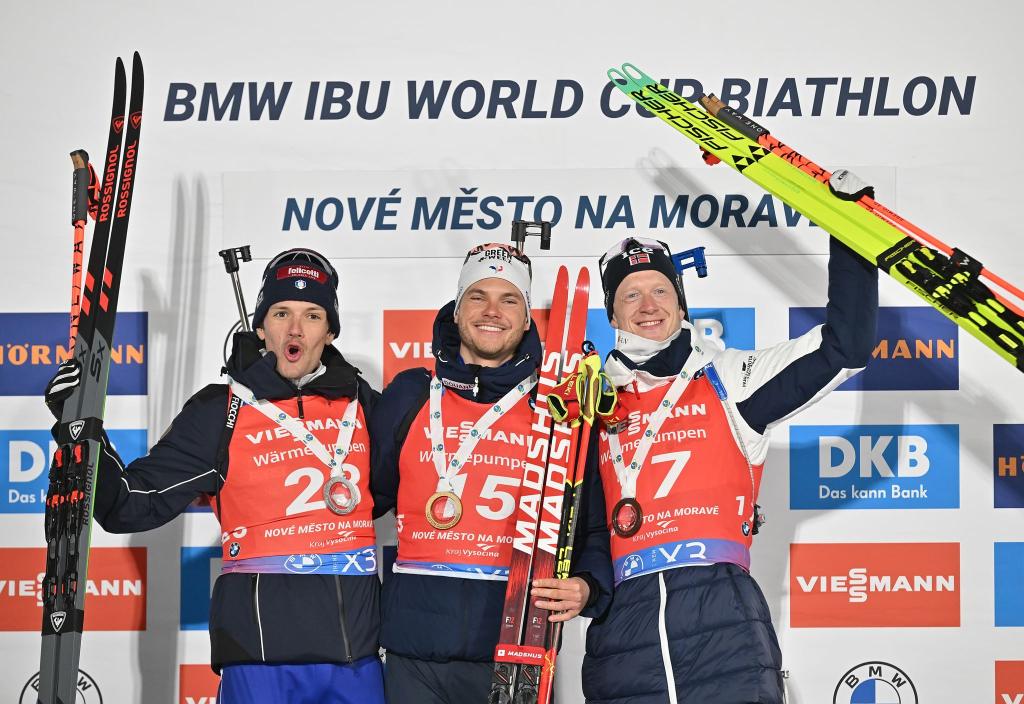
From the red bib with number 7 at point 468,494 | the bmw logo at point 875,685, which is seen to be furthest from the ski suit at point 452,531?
the bmw logo at point 875,685

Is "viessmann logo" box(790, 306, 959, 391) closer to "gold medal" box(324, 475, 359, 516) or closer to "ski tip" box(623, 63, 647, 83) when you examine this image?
"ski tip" box(623, 63, 647, 83)

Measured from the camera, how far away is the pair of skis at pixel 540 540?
7.71ft

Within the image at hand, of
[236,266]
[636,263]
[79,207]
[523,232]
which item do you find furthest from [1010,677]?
[79,207]

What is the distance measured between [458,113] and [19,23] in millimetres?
1588

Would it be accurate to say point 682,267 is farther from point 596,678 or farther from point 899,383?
point 596,678

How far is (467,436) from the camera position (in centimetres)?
258

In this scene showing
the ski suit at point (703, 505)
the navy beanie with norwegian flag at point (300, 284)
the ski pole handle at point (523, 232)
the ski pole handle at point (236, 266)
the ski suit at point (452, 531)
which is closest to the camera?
the ski suit at point (703, 505)

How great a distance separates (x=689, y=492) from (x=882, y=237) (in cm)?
76

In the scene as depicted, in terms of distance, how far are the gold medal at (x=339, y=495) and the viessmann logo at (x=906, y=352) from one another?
167cm

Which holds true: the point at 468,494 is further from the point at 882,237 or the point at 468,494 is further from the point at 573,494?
the point at 882,237

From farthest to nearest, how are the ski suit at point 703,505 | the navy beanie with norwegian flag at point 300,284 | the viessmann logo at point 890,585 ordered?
the viessmann logo at point 890,585 → the navy beanie with norwegian flag at point 300,284 → the ski suit at point 703,505

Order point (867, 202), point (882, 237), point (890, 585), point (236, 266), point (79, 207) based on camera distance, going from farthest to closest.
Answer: point (890, 585) < point (236, 266) < point (79, 207) < point (867, 202) < point (882, 237)

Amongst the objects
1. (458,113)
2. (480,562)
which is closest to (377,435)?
(480,562)

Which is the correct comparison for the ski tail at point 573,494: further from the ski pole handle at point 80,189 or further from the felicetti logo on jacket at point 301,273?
the ski pole handle at point 80,189
